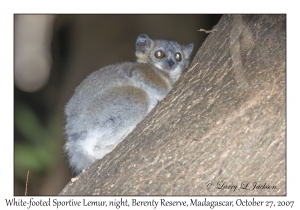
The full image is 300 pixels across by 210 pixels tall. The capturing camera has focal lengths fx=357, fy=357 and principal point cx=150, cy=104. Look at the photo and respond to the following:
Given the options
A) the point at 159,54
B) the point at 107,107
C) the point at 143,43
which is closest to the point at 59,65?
the point at 143,43

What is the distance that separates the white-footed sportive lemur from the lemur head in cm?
40

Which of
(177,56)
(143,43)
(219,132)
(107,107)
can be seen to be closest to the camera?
(219,132)

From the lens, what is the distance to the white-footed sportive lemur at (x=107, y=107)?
459 centimetres

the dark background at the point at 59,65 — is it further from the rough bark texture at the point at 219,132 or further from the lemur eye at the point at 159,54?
the rough bark texture at the point at 219,132

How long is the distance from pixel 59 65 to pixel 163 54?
21.3 ft

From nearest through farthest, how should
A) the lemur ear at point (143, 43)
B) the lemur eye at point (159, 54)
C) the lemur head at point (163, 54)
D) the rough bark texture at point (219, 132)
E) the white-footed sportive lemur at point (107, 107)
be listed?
the rough bark texture at point (219, 132) → the white-footed sportive lemur at point (107, 107) → the lemur head at point (163, 54) → the lemur eye at point (159, 54) → the lemur ear at point (143, 43)

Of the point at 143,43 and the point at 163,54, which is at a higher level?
the point at 143,43

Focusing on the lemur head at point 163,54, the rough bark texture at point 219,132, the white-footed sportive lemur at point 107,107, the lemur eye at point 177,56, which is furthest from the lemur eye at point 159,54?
the rough bark texture at point 219,132

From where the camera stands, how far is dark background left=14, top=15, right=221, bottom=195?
807 centimetres

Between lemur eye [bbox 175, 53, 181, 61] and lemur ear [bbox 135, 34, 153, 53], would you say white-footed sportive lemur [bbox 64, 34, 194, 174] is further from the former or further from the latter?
lemur ear [bbox 135, 34, 153, 53]

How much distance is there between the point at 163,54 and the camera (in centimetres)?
593

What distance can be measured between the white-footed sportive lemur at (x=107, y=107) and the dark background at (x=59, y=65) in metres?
2.27

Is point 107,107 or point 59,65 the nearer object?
point 107,107

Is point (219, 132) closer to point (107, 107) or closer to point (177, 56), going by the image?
point (107, 107)
